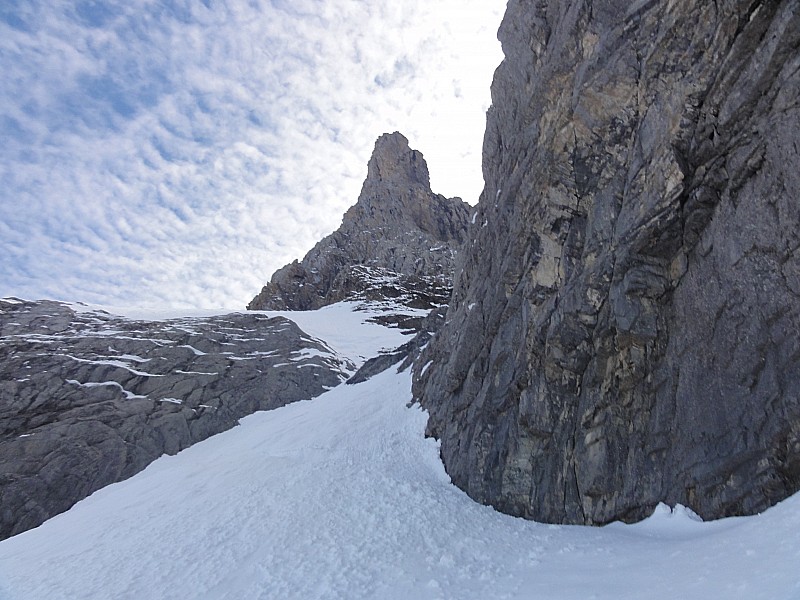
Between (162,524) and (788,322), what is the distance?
2003 cm

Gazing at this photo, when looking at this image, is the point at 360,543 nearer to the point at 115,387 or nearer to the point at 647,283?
the point at 647,283

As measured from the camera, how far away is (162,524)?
17750mm

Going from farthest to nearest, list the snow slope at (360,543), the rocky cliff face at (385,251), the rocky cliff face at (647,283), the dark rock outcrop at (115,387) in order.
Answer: the rocky cliff face at (385,251)
the dark rock outcrop at (115,387)
the rocky cliff face at (647,283)
the snow slope at (360,543)

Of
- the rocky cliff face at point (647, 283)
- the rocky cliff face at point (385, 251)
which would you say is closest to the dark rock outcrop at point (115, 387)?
the rocky cliff face at point (647, 283)

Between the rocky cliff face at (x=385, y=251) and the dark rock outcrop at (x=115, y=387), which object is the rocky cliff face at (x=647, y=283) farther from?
the rocky cliff face at (x=385, y=251)

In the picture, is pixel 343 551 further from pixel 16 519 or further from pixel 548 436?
pixel 16 519

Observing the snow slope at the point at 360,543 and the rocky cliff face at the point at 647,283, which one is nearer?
the snow slope at the point at 360,543

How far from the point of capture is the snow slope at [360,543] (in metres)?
7.33

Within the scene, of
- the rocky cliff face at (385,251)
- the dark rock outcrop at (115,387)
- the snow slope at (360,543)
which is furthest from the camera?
the rocky cliff face at (385,251)

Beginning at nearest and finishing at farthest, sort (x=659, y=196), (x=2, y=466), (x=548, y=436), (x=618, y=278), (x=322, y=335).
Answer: (x=659, y=196) → (x=618, y=278) → (x=548, y=436) → (x=2, y=466) → (x=322, y=335)

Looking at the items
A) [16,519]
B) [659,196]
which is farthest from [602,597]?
[16,519]

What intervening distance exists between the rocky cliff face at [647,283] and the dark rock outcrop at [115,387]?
25923 millimetres

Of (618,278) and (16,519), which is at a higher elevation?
(618,278)

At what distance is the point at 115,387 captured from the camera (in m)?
36.8
